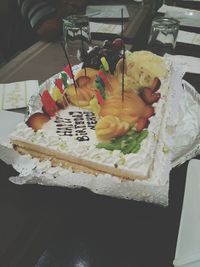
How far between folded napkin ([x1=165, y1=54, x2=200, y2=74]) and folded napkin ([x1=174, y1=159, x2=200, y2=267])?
795 mm

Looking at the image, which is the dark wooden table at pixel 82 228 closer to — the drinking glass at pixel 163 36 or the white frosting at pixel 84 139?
the white frosting at pixel 84 139

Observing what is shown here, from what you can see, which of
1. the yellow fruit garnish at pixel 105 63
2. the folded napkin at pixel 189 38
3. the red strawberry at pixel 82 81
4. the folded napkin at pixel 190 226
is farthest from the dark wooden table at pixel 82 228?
the folded napkin at pixel 189 38

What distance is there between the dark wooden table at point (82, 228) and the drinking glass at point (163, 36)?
1.01 m

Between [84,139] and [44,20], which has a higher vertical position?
[44,20]

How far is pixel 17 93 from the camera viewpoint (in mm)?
1415

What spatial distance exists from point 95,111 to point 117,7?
142 cm

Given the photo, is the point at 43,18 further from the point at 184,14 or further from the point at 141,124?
the point at 141,124

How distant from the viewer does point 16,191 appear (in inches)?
36.7

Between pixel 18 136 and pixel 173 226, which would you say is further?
pixel 18 136

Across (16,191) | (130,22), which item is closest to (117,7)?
(130,22)

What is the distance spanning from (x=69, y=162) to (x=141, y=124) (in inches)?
10.4

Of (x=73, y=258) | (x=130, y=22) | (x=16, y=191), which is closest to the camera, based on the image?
(x=73, y=258)

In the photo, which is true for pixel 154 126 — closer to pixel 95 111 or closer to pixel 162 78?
pixel 95 111

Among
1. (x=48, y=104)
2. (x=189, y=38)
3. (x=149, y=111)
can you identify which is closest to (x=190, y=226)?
(x=149, y=111)
